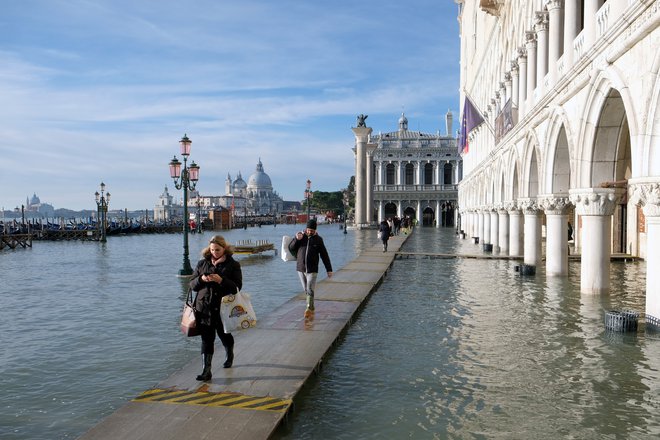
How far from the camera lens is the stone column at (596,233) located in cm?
1326

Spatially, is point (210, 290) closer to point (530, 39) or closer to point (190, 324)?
point (190, 324)

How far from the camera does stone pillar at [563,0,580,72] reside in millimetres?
14954

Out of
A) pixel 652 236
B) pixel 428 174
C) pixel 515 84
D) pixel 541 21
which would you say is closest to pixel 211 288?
pixel 652 236

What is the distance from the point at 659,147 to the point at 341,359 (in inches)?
246

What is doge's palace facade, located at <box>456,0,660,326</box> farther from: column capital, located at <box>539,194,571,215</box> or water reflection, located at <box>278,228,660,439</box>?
water reflection, located at <box>278,228,660,439</box>

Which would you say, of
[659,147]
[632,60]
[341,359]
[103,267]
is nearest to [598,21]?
[632,60]

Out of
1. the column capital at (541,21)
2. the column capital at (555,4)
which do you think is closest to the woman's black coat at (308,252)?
the column capital at (555,4)

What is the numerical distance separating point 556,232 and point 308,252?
9.89m

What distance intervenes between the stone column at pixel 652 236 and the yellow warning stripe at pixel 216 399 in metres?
6.82

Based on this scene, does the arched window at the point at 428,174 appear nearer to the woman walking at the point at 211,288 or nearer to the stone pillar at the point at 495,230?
the stone pillar at the point at 495,230

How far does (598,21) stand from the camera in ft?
41.2

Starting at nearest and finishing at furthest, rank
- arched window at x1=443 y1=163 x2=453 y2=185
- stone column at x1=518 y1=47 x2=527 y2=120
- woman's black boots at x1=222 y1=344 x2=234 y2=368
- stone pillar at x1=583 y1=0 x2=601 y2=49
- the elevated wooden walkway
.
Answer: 1. the elevated wooden walkway
2. woman's black boots at x1=222 y1=344 x2=234 y2=368
3. stone pillar at x1=583 y1=0 x2=601 y2=49
4. stone column at x1=518 y1=47 x2=527 y2=120
5. arched window at x1=443 y1=163 x2=453 y2=185

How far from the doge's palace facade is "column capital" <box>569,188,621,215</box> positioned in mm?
23

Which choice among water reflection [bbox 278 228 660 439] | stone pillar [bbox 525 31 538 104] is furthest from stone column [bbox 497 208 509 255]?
water reflection [bbox 278 228 660 439]
